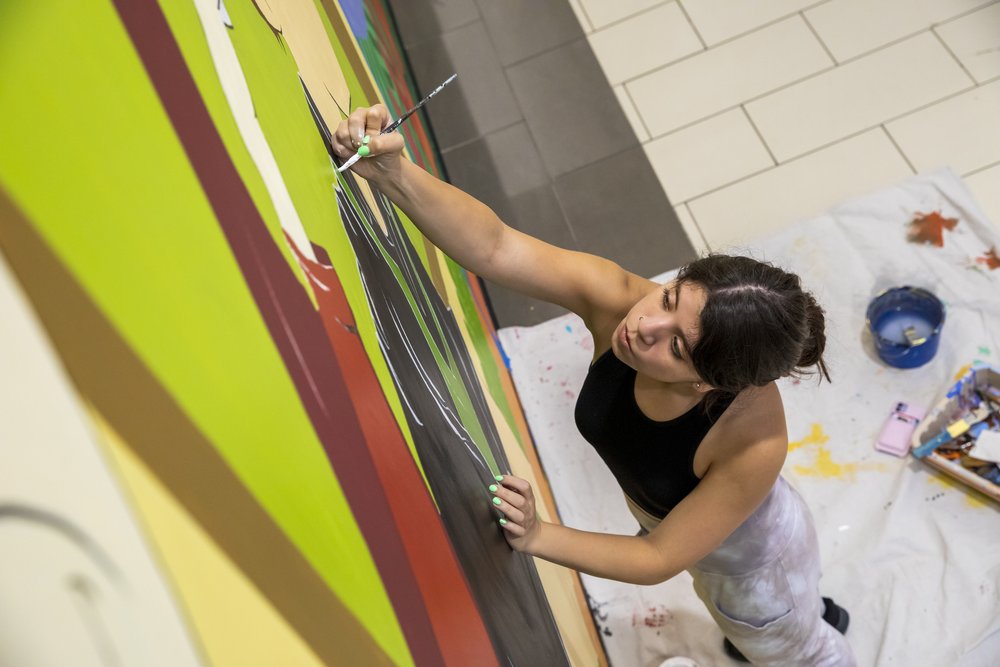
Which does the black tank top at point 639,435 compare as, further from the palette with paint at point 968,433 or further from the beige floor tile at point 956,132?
the beige floor tile at point 956,132

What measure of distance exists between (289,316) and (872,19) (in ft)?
10.8

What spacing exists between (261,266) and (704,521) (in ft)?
2.87

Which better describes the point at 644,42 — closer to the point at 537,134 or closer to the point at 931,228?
the point at 537,134

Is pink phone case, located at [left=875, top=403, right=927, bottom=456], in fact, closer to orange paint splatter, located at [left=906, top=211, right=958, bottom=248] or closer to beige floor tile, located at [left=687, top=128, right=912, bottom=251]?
orange paint splatter, located at [left=906, top=211, right=958, bottom=248]

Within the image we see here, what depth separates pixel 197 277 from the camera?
677mm

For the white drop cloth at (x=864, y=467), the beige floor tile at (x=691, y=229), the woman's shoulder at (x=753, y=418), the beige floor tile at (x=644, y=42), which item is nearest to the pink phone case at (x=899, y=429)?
the white drop cloth at (x=864, y=467)

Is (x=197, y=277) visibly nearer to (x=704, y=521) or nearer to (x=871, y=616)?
(x=704, y=521)

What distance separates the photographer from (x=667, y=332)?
1.31m

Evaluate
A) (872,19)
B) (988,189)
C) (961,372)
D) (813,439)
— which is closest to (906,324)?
(961,372)

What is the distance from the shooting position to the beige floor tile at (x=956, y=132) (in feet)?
9.85

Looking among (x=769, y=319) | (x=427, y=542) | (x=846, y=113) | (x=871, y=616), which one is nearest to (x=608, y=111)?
(x=846, y=113)

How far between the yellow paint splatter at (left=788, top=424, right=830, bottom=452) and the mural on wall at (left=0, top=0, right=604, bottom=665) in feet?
5.07

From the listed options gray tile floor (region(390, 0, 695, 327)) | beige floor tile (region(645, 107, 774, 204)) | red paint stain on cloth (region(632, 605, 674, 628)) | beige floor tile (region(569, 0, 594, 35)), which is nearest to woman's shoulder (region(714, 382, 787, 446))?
red paint stain on cloth (region(632, 605, 674, 628))

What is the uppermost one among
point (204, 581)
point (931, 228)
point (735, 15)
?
point (735, 15)
